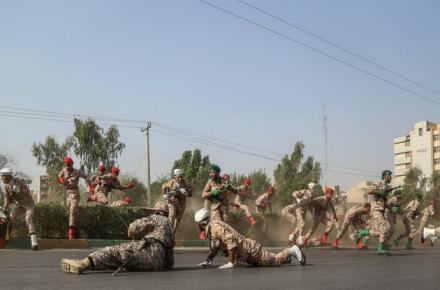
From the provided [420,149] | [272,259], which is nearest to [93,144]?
[272,259]

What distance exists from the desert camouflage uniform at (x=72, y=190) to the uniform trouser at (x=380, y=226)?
736cm

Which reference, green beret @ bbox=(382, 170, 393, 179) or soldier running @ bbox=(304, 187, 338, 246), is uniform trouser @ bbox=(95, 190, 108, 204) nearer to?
soldier running @ bbox=(304, 187, 338, 246)

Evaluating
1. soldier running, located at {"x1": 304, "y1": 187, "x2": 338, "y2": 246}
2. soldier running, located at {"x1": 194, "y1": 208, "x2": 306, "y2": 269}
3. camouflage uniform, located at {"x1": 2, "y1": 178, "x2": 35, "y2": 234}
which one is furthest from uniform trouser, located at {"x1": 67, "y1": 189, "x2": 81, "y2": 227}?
soldier running, located at {"x1": 304, "y1": 187, "x2": 338, "y2": 246}

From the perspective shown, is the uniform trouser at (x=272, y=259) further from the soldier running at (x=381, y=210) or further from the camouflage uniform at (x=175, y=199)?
the soldier running at (x=381, y=210)

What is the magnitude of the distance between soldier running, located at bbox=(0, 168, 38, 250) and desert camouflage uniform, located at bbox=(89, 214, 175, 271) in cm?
532

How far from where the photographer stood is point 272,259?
10789 mm

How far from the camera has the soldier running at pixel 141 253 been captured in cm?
892

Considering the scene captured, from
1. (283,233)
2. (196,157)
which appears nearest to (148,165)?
(196,157)

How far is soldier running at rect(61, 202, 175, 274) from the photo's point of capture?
8.92 meters

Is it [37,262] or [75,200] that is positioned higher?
[75,200]

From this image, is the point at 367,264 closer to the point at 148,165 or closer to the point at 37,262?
the point at 37,262

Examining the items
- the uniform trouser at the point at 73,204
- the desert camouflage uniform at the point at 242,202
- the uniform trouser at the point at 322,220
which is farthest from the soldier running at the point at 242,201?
the uniform trouser at the point at 73,204

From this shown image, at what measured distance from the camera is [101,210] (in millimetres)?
17469

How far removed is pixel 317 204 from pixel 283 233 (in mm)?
3478
